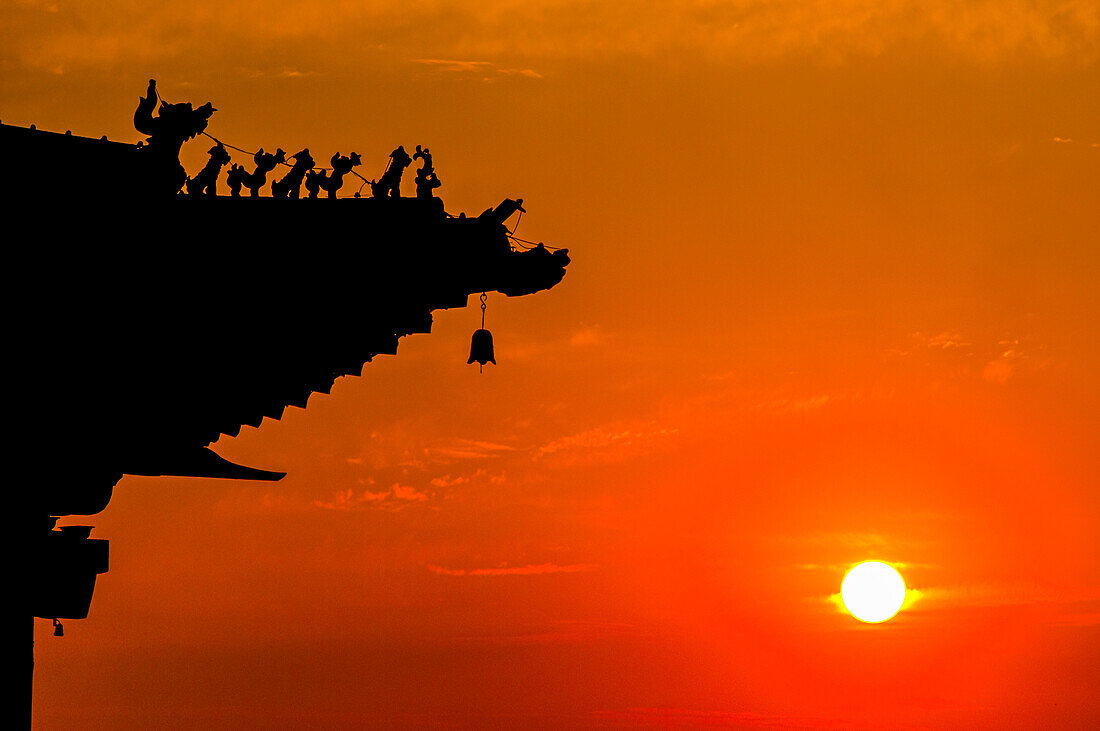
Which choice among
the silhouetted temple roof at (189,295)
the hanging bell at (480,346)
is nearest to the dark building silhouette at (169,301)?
the silhouetted temple roof at (189,295)

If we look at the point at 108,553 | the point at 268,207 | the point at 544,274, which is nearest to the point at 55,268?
the point at 268,207

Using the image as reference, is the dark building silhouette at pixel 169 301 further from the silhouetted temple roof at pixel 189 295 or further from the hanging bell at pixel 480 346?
the hanging bell at pixel 480 346

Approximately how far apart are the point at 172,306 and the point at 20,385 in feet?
3.95

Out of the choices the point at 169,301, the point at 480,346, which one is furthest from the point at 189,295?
the point at 480,346

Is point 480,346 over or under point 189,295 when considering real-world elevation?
over

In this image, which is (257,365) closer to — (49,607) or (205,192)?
(205,192)

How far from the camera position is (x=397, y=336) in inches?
459

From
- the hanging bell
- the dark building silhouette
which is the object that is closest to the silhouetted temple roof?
the dark building silhouette

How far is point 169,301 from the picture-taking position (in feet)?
34.6

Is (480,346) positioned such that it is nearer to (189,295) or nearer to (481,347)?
(481,347)

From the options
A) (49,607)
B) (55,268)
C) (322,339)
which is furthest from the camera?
(322,339)

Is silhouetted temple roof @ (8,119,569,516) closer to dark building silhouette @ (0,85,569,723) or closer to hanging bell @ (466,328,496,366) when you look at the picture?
dark building silhouette @ (0,85,569,723)

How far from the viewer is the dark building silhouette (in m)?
10.0

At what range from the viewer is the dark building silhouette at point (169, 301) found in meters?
10.0
